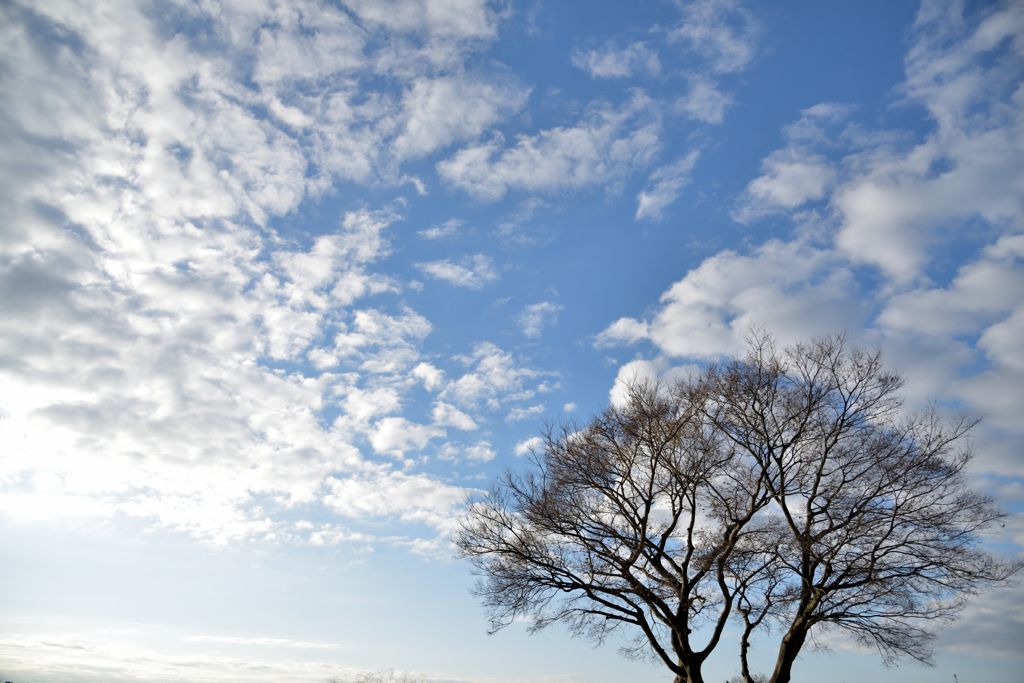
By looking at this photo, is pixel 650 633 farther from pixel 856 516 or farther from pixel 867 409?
pixel 867 409

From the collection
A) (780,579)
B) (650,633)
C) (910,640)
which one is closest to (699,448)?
(780,579)

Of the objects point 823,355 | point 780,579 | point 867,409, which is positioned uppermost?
point 823,355

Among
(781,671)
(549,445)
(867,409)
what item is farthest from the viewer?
(549,445)

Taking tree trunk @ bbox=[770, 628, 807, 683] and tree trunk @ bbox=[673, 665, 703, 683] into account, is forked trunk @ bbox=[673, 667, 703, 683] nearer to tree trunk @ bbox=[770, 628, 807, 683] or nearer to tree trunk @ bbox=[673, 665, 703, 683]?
tree trunk @ bbox=[673, 665, 703, 683]

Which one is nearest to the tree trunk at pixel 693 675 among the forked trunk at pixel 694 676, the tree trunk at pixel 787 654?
the forked trunk at pixel 694 676

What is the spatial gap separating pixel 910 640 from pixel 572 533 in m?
9.84

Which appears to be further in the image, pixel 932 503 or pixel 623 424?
pixel 623 424

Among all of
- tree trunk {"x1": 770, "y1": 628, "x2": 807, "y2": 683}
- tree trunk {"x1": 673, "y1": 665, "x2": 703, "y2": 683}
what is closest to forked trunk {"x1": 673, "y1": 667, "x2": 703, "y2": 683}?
tree trunk {"x1": 673, "y1": 665, "x2": 703, "y2": 683}

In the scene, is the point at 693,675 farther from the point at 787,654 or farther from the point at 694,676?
the point at 787,654

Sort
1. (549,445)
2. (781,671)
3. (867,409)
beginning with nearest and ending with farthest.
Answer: (781,671) → (867,409) → (549,445)

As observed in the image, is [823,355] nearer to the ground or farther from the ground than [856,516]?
farther from the ground

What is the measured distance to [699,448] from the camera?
17531mm

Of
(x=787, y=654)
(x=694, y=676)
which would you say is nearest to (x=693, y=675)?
(x=694, y=676)

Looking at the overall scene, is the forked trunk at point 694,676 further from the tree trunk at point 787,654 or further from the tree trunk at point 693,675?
the tree trunk at point 787,654
